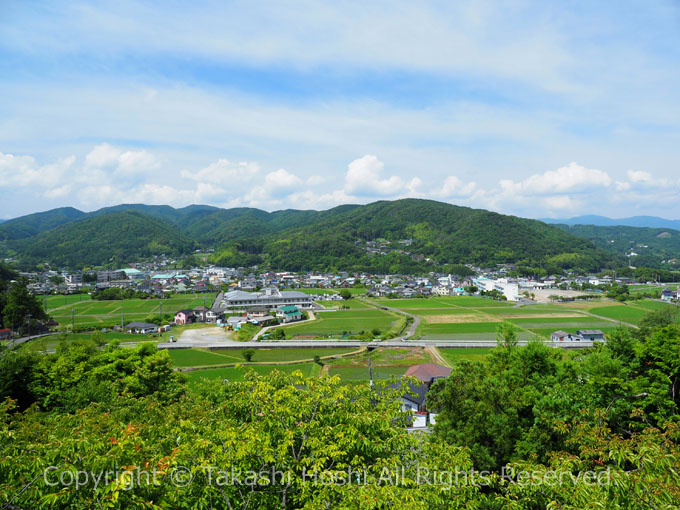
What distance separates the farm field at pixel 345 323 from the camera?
34.9 meters

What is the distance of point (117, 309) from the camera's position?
153 ft

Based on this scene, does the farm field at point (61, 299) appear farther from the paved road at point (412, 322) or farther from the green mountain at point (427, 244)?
the green mountain at point (427, 244)

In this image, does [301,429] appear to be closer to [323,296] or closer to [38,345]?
[38,345]

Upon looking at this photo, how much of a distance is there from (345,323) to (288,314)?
707 cm

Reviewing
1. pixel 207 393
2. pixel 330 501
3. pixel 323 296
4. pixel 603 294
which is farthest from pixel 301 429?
pixel 603 294

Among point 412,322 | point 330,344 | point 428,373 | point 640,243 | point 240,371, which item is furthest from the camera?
point 640,243

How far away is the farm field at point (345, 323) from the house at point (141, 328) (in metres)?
12.6

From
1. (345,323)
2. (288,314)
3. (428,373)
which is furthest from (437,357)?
(288,314)

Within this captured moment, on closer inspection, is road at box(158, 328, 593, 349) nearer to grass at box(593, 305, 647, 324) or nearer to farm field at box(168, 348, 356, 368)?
farm field at box(168, 348, 356, 368)

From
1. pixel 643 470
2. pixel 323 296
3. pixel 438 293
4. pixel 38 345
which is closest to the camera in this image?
pixel 643 470

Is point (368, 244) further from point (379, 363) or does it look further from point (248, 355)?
point (379, 363)

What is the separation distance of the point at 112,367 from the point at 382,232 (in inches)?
4573

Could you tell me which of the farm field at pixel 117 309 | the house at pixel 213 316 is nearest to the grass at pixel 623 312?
the house at pixel 213 316

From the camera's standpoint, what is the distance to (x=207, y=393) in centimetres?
1134
